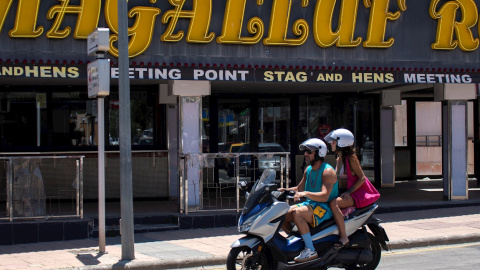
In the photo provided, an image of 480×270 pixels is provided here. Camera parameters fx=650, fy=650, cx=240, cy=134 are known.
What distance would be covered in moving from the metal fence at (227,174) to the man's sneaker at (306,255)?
14.0 ft

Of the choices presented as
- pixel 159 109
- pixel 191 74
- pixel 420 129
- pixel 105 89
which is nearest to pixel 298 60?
pixel 191 74

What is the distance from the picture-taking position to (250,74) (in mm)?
12812

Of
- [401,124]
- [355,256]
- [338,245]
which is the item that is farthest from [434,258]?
[401,124]

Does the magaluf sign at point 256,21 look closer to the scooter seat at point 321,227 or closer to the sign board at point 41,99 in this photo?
the sign board at point 41,99

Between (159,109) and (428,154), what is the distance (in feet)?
30.9

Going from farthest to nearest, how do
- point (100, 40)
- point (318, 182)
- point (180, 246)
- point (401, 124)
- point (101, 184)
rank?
point (401, 124)
point (180, 246)
point (101, 184)
point (100, 40)
point (318, 182)

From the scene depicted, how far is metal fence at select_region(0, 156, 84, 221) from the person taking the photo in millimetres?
11008

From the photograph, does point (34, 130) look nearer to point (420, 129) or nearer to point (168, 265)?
point (168, 265)

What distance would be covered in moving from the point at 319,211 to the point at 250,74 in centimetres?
526

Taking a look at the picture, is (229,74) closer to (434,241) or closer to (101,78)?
(101,78)

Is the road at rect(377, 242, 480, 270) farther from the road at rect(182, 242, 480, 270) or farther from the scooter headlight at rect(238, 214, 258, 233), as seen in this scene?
the scooter headlight at rect(238, 214, 258, 233)

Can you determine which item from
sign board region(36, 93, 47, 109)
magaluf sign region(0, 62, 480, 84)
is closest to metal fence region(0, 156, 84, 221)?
magaluf sign region(0, 62, 480, 84)

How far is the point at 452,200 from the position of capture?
14594 millimetres

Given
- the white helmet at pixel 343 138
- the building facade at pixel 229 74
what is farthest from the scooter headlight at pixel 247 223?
the building facade at pixel 229 74
